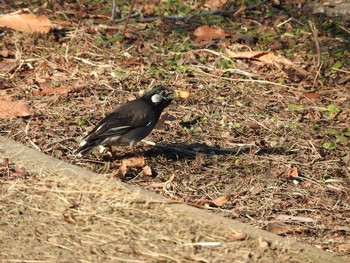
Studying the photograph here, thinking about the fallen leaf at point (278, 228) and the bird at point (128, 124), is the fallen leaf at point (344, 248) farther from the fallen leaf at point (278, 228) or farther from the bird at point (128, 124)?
the bird at point (128, 124)

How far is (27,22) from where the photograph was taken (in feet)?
31.3

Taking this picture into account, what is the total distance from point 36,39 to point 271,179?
12.6 ft

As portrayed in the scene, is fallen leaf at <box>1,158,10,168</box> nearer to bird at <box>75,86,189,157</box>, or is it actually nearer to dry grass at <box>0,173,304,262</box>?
dry grass at <box>0,173,304,262</box>

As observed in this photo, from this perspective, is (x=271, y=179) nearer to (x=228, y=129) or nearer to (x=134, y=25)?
(x=228, y=129)

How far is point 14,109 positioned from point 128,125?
132 cm

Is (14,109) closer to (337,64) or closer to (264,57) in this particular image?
(264,57)

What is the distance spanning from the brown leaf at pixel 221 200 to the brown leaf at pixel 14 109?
224cm

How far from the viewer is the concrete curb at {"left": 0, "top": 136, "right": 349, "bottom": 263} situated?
5172 millimetres

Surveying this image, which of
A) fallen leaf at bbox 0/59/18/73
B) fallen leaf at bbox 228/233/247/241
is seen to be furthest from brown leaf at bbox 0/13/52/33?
fallen leaf at bbox 228/233/247/241

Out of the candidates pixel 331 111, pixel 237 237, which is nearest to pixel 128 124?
pixel 237 237

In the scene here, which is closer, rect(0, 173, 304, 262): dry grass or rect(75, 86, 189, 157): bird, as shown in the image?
rect(0, 173, 304, 262): dry grass

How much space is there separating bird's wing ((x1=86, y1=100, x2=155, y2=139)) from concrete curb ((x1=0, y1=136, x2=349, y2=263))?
1.64ft

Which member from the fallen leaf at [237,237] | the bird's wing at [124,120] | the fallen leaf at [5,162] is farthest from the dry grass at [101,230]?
the bird's wing at [124,120]

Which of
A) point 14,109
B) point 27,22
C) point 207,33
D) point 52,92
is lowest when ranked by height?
point 207,33
